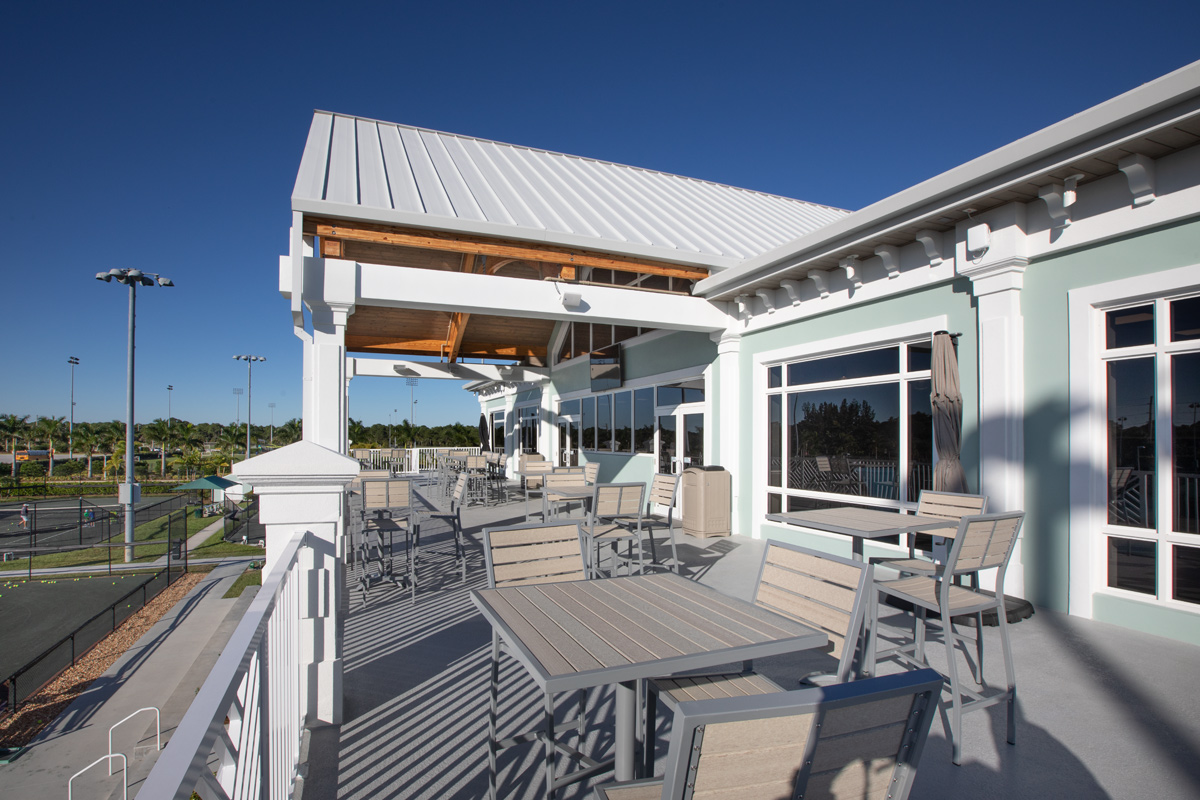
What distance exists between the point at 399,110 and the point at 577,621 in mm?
17933

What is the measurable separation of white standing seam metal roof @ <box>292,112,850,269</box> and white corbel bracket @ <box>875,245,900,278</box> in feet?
7.10

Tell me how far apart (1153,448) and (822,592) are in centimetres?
345

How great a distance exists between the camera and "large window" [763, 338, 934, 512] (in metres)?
5.78

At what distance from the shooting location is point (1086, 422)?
4.27 meters

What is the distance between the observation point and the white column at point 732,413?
8.02 meters

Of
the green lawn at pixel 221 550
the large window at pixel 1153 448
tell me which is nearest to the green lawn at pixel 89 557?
the green lawn at pixel 221 550

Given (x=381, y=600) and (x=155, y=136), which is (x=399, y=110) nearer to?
(x=155, y=136)

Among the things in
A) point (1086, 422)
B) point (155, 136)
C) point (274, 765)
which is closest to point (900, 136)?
point (1086, 422)

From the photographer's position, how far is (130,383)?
55.2ft

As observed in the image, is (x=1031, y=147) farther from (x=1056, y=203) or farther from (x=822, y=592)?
(x=822, y=592)

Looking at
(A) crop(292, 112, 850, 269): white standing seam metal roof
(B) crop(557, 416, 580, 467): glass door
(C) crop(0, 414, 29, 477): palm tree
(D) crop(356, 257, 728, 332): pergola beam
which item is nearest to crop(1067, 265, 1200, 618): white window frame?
(A) crop(292, 112, 850, 269): white standing seam metal roof

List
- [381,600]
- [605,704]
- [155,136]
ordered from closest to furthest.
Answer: [605,704]
[381,600]
[155,136]

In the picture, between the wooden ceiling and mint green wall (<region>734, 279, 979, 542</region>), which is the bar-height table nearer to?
mint green wall (<region>734, 279, 979, 542</region>)

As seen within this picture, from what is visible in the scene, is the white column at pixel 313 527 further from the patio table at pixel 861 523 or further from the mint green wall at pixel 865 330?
the mint green wall at pixel 865 330
